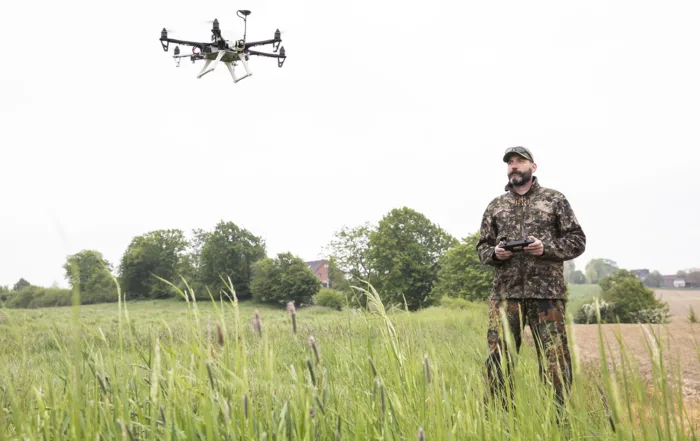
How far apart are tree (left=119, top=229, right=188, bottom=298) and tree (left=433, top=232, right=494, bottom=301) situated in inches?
1658

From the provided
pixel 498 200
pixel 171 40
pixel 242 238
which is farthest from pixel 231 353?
pixel 242 238

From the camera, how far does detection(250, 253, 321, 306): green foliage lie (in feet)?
214

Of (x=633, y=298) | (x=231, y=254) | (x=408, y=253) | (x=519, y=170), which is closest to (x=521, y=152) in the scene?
(x=519, y=170)

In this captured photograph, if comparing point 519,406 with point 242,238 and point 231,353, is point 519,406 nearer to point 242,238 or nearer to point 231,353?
point 231,353

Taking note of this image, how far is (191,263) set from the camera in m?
73.1

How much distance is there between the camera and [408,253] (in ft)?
166

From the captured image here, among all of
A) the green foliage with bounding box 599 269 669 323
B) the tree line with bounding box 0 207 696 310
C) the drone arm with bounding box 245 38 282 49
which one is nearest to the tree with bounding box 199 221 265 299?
the tree line with bounding box 0 207 696 310

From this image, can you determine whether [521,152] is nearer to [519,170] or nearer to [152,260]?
[519,170]

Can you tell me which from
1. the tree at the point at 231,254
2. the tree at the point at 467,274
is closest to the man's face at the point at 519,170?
the tree at the point at 467,274

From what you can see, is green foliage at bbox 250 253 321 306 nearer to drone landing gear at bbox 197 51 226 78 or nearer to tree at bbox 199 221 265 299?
tree at bbox 199 221 265 299

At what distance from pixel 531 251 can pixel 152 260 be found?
74586 millimetres

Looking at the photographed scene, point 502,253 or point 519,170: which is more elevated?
point 519,170

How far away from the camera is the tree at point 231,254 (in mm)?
68375

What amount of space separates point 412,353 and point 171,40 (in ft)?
123
